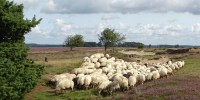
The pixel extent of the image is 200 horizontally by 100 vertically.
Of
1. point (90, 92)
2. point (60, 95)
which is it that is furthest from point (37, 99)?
point (90, 92)

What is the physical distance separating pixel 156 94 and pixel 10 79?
32.8ft

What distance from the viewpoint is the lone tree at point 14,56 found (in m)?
27.8

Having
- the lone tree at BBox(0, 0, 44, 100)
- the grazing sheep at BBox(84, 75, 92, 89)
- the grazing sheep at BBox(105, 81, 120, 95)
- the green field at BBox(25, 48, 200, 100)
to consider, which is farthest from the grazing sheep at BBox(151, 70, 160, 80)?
Answer: the lone tree at BBox(0, 0, 44, 100)

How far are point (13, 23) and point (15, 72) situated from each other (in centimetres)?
492

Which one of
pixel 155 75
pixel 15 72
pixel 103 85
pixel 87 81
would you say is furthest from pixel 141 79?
pixel 15 72

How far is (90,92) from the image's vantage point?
3431cm

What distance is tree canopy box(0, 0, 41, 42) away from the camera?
32.2 m

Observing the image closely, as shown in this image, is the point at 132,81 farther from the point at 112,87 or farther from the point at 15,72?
the point at 15,72

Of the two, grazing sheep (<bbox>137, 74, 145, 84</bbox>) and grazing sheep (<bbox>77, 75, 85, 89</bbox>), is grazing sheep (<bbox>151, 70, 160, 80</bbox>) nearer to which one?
grazing sheep (<bbox>137, 74, 145, 84</bbox>)

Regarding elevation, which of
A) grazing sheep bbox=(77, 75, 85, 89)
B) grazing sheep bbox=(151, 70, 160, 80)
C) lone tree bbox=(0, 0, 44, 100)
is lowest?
grazing sheep bbox=(77, 75, 85, 89)

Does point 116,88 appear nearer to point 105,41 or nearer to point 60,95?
point 60,95

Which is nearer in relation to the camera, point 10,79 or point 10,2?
point 10,79

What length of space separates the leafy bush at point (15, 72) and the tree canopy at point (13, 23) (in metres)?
1.03

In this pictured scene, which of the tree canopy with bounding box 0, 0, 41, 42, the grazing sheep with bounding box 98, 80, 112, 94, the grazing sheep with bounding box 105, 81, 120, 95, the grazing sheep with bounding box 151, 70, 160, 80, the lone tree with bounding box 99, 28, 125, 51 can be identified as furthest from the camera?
the lone tree with bounding box 99, 28, 125, 51
